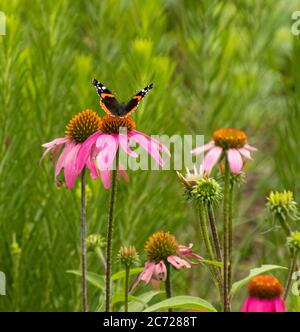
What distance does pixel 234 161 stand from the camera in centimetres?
112

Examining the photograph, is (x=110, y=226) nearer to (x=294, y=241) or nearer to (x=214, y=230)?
(x=214, y=230)

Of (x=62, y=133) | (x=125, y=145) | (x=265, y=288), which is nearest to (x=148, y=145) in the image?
(x=125, y=145)

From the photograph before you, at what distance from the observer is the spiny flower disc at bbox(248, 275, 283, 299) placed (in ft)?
3.68

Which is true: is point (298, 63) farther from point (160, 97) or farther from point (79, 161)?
point (79, 161)

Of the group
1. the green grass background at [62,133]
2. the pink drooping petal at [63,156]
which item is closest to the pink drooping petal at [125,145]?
the pink drooping petal at [63,156]

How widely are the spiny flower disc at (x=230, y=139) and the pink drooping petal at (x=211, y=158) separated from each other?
1cm

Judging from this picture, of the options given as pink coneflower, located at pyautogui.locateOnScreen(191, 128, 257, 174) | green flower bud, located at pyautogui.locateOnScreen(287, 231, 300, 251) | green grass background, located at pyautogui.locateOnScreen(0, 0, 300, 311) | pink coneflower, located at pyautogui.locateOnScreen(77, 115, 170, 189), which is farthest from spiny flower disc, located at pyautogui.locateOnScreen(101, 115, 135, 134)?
green grass background, located at pyautogui.locateOnScreen(0, 0, 300, 311)

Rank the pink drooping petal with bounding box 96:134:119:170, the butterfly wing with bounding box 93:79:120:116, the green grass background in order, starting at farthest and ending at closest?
the green grass background
the butterfly wing with bounding box 93:79:120:116
the pink drooping petal with bounding box 96:134:119:170

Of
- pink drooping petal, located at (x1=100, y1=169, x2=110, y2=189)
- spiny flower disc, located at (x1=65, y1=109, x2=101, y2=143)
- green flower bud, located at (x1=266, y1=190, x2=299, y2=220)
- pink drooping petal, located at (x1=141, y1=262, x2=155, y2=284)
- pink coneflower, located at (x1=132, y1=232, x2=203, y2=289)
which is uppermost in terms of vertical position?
spiny flower disc, located at (x1=65, y1=109, x2=101, y2=143)

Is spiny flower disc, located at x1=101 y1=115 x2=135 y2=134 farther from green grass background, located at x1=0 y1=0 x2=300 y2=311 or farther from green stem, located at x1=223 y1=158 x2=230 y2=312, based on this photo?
green grass background, located at x1=0 y1=0 x2=300 y2=311

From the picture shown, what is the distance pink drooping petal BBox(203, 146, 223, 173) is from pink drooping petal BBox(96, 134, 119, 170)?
17 cm

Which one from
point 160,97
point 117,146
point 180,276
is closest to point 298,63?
point 160,97

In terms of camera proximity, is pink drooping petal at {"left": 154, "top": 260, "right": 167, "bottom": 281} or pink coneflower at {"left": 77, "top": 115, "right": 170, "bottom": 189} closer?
pink coneflower at {"left": 77, "top": 115, "right": 170, "bottom": 189}

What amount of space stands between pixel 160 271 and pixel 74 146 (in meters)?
0.22
